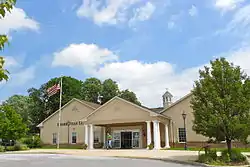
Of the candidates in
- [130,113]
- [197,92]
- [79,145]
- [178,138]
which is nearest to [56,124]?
[79,145]

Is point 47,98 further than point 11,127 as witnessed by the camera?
Yes

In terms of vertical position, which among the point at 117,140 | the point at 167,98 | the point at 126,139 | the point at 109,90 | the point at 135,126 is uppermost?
the point at 109,90

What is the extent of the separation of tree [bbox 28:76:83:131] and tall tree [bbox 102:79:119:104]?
6086 millimetres

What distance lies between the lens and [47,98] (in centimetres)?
5706

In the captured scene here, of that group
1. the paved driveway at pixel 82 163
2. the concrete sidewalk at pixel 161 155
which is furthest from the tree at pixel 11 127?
the paved driveway at pixel 82 163

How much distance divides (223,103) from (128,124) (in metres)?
19.3

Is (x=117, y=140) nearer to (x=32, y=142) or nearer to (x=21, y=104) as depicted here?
(x=32, y=142)

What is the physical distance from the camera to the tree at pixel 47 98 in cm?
5603

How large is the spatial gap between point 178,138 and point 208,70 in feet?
58.1

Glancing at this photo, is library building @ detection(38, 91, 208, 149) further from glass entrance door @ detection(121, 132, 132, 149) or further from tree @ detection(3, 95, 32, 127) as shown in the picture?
tree @ detection(3, 95, 32, 127)

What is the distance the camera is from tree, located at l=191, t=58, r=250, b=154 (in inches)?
682

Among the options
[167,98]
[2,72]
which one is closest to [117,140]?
[167,98]

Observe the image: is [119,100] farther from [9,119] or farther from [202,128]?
[202,128]

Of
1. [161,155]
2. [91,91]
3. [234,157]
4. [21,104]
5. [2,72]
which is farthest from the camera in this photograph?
[21,104]
